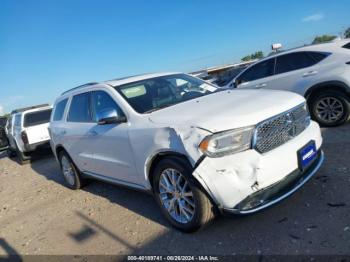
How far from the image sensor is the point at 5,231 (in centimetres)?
524

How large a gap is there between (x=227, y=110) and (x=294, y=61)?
4573mm

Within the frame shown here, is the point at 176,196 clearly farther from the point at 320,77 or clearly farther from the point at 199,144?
the point at 320,77

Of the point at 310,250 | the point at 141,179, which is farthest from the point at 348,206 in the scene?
the point at 141,179

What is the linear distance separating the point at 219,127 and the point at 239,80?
5.40 metres

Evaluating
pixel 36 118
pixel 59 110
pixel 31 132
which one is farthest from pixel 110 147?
pixel 36 118

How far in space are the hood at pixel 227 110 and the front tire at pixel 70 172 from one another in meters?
2.99

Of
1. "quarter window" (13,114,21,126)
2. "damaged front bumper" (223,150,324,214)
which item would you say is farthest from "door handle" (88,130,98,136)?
"quarter window" (13,114,21,126)

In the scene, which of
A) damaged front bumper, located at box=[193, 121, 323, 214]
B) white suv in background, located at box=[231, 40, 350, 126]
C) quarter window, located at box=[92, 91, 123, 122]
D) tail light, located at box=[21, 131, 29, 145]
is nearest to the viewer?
damaged front bumper, located at box=[193, 121, 323, 214]

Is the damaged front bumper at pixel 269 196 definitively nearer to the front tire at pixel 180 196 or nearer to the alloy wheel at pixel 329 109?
the front tire at pixel 180 196

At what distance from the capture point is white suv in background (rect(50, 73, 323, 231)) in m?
3.17

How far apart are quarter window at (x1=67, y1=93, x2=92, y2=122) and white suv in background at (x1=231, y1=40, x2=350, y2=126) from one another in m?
4.19

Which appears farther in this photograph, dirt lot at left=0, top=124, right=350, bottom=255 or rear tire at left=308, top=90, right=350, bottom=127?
rear tire at left=308, top=90, right=350, bottom=127

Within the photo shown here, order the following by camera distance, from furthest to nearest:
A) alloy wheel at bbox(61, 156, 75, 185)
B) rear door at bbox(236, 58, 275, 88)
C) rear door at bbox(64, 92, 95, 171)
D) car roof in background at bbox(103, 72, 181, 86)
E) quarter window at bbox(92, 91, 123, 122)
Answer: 1. rear door at bbox(236, 58, 275, 88)
2. alloy wheel at bbox(61, 156, 75, 185)
3. rear door at bbox(64, 92, 95, 171)
4. car roof in background at bbox(103, 72, 181, 86)
5. quarter window at bbox(92, 91, 123, 122)

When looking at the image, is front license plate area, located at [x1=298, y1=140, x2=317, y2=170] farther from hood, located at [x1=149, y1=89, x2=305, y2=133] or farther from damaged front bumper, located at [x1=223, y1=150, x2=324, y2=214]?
hood, located at [x1=149, y1=89, x2=305, y2=133]
